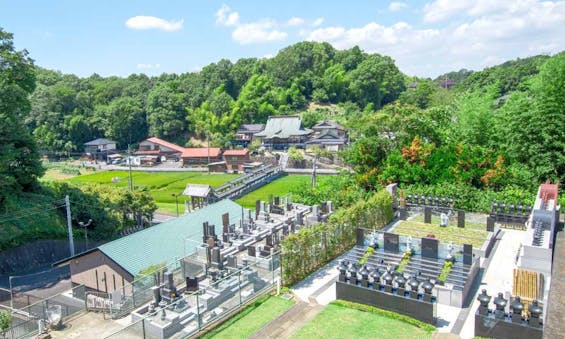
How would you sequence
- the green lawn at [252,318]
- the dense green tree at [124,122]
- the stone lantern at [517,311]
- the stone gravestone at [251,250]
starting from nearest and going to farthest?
the stone lantern at [517,311] → the green lawn at [252,318] → the stone gravestone at [251,250] → the dense green tree at [124,122]

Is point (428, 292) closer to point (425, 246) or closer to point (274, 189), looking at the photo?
point (425, 246)

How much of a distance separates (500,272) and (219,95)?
214 ft

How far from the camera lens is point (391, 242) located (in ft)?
49.1

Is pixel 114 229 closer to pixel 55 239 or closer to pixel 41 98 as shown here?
pixel 55 239

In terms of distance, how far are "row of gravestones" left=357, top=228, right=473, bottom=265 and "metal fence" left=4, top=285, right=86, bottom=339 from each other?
10.5 metres

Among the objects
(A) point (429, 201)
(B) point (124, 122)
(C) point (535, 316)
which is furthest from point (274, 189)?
(B) point (124, 122)

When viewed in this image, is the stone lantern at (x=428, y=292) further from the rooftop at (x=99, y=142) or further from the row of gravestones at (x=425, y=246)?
the rooftop at (x=99, y=142)

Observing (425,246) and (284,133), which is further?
(284,133)

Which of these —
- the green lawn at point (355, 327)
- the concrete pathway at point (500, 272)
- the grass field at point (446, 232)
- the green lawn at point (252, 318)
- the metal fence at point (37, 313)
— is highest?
the grass field at point (446, 232)

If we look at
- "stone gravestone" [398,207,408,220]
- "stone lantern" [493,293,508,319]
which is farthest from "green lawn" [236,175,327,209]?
"stone lantern" [493,293,508,319]

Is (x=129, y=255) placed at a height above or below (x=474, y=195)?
below

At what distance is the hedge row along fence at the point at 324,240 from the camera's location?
13539 mm

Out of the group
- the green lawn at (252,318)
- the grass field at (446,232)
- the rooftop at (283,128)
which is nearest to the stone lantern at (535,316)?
the green lawn at (252,318)

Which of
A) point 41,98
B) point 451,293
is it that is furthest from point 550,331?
point 41,98
